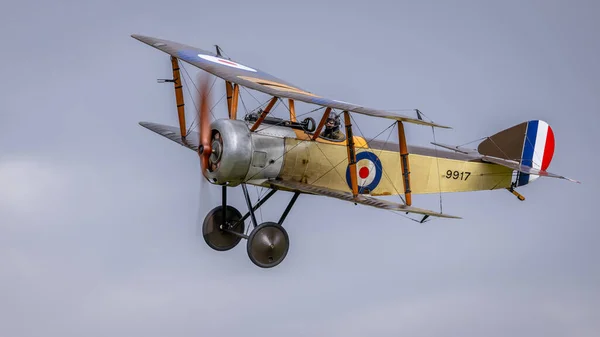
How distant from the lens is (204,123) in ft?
54.4

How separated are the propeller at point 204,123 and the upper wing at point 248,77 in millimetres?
314

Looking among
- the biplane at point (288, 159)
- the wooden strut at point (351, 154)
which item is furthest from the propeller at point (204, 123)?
the wooden strut at point (351, 154)

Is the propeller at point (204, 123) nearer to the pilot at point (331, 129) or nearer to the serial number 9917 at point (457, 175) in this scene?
the pilot at point (331, 129)

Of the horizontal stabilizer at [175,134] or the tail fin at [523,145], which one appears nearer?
the horizontal stabilizer at [175,134]

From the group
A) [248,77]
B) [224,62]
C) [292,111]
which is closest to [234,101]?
[248,77]

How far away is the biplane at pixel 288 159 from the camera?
52.9 feet

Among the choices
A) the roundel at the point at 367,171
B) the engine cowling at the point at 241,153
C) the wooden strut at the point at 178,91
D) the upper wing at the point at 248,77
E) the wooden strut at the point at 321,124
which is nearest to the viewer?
the upper wing at the point at 248,77

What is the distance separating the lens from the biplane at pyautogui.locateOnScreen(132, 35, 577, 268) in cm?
1612

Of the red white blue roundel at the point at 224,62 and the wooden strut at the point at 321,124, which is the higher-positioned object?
the red white blue roundel at the point at 224,62

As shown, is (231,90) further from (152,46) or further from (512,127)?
(512,127)

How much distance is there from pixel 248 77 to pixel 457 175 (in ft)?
14.0

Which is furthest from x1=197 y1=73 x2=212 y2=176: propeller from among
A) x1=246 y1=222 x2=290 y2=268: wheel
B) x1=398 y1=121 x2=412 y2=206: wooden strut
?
x1=398 y1=121 x2=412 y2=206: wooden strut

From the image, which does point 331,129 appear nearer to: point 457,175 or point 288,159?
point 288,159

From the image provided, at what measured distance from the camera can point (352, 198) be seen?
1617 centimetres
